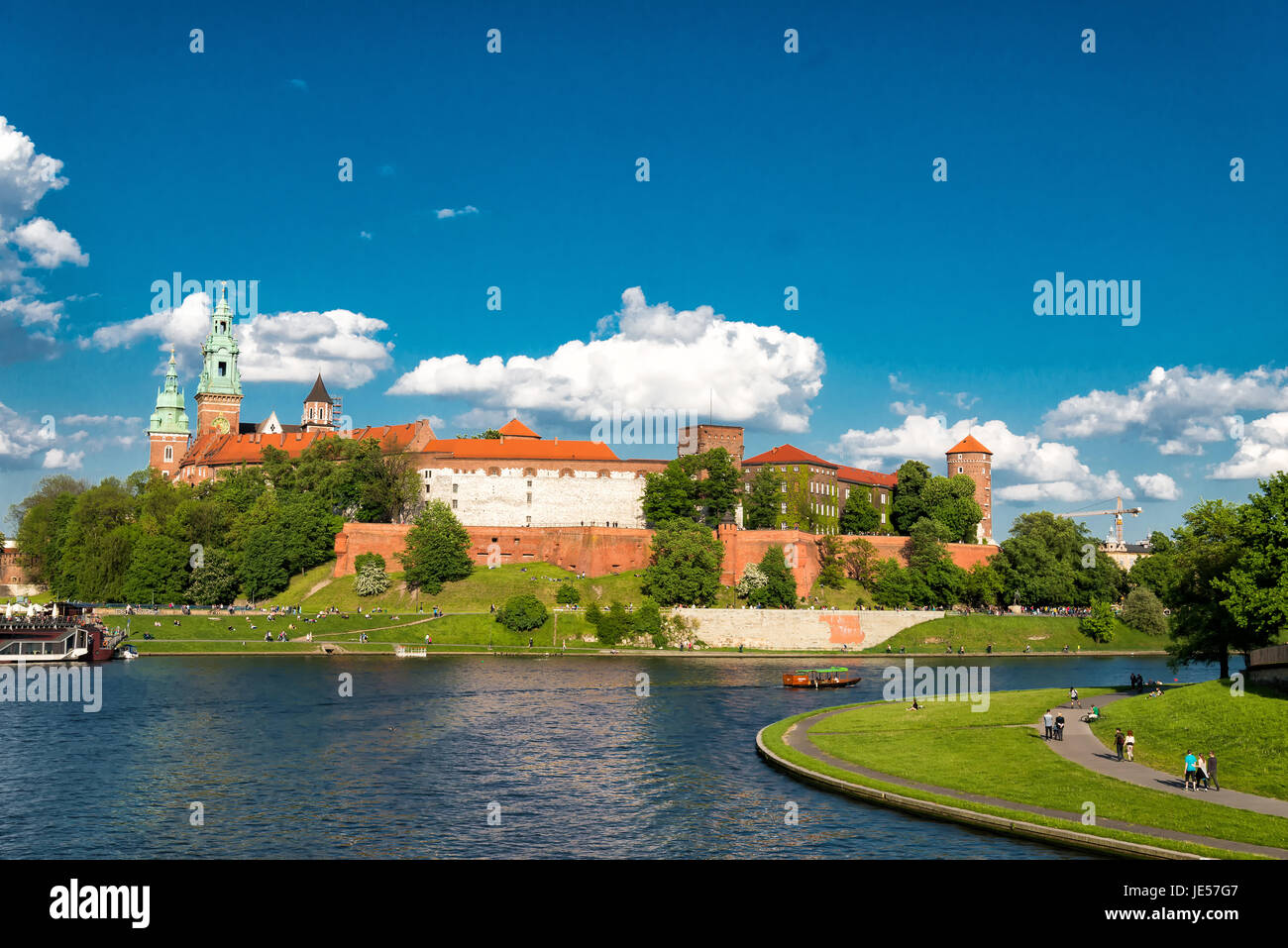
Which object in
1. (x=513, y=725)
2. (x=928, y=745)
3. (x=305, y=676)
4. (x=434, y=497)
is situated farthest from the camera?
(x=434, y=497)

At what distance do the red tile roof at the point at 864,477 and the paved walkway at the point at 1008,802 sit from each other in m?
90.6

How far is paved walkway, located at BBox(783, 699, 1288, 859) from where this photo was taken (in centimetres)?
2172

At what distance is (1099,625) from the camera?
305 feet

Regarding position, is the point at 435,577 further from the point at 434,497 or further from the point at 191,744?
the point at 191,744

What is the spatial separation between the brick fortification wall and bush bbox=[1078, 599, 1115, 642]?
53.9 feet

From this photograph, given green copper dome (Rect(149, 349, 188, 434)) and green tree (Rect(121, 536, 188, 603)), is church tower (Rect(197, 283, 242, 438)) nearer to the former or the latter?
green copper dome (Rect(149, 349, 188, 434))

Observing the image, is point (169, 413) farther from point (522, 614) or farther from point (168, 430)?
point (522, 614)

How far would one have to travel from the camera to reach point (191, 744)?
39.6 meters

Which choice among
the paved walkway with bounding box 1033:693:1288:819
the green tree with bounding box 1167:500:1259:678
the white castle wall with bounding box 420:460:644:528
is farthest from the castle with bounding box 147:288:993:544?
the paved walkway with bounding box 1033:693:1288:819

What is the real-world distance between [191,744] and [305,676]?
2193 cm

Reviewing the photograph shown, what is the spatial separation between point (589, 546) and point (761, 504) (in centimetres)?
1845
